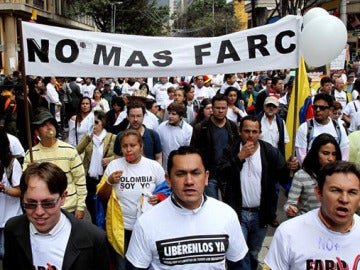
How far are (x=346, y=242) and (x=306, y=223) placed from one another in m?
0.21

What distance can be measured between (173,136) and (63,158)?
2.37 meters

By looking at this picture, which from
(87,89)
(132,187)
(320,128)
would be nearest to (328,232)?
(132,187)

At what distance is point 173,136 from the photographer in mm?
6496

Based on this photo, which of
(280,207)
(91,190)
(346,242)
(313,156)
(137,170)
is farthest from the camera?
(280,207)

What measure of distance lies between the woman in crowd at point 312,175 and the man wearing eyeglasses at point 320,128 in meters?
1.48

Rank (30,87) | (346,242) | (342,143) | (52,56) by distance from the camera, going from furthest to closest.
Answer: (30,87), (342,143), (52,56), (346,242)

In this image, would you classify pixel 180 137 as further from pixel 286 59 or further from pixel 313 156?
pixel 313 156

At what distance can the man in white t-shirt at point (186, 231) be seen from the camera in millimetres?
2506

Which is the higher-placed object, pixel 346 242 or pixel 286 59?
pixel 286 59

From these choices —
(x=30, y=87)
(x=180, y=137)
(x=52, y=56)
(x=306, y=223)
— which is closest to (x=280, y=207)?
(x=180, y=137)

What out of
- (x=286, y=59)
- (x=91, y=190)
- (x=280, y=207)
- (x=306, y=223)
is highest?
(x=286, y=59)

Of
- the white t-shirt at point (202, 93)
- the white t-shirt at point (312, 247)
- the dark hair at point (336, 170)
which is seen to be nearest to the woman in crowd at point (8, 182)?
the white t-shirt at point (312, 247)

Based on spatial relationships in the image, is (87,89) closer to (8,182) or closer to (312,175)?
(8,182)

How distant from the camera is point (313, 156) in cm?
404
